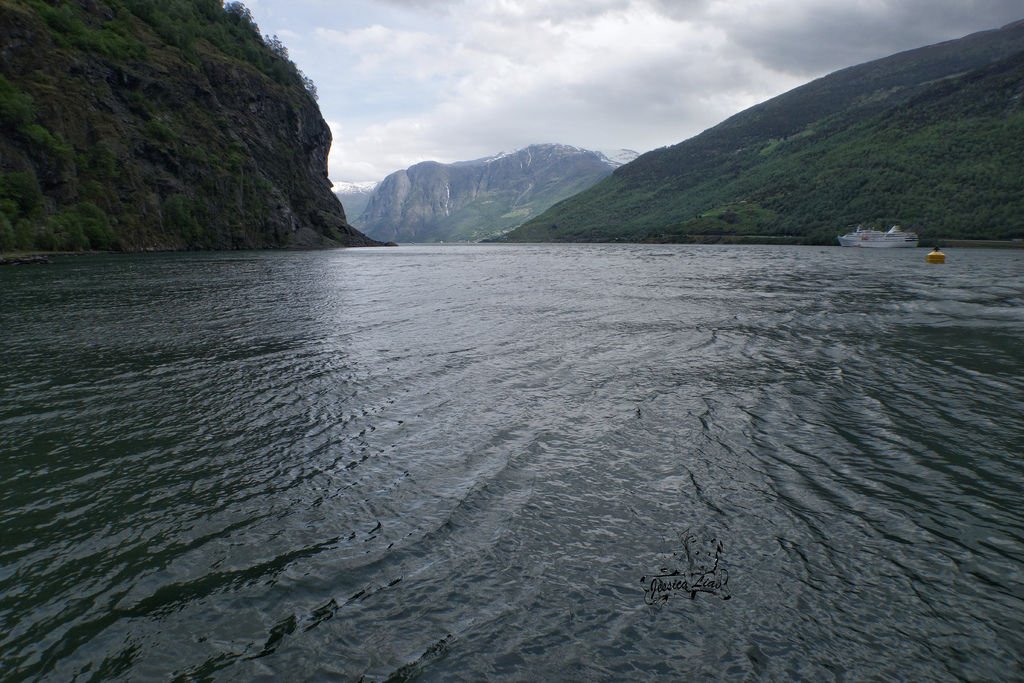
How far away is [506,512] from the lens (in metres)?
10.2

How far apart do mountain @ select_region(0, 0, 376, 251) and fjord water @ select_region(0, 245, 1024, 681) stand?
8707 centimetres

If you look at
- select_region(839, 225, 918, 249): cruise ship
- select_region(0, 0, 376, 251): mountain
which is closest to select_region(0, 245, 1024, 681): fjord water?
select_region(0, 0, 376, 251): mountain

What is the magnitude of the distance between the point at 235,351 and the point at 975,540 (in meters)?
25.4

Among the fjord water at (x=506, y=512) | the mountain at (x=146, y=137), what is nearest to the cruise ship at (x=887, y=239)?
the fjord water at (x=506, y=512)

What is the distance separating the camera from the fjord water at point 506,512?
677 centimetres

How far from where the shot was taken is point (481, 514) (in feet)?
33.2

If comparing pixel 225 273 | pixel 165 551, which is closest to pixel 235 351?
pixel 165 551

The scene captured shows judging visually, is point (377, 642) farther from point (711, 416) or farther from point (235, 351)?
point (235, 351)

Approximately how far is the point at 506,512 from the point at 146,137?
137754 millimetres

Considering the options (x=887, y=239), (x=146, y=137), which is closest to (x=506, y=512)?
(x=146, y=137)

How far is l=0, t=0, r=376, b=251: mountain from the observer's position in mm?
88750

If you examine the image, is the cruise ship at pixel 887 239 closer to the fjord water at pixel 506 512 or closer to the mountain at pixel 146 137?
the fjord water at pixel 506 512

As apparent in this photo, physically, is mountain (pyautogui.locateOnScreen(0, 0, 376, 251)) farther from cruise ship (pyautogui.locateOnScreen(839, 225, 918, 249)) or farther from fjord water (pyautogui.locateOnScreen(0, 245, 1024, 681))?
cruise ship (pyautogui.locateOnScreen(839, 225, 918, 249))

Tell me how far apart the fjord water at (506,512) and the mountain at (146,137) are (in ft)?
286
